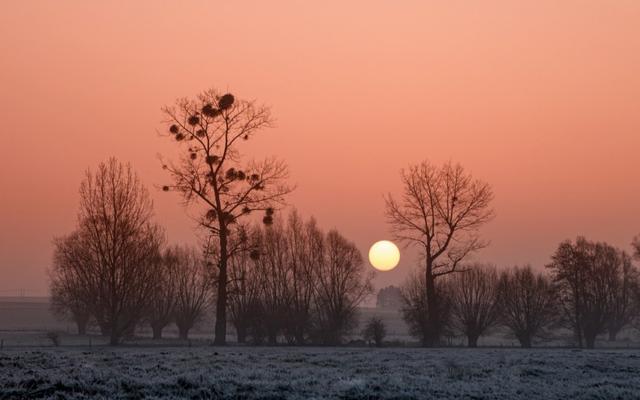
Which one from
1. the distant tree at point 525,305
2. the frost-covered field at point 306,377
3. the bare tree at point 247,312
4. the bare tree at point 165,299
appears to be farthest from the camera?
the bare tree at point 165,299

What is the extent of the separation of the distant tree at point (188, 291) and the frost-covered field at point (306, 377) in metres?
69.5

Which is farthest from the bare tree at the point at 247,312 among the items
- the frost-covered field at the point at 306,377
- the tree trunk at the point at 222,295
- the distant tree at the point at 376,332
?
the frost-covered field at the point at 306,377

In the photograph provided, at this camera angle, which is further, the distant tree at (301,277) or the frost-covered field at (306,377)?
the distant tree at (301,277)

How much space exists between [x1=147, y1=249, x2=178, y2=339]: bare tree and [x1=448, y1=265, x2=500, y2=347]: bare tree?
40.2 meters

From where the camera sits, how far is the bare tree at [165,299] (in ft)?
323

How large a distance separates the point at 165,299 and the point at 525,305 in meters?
50.6

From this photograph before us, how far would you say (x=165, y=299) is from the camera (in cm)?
10200

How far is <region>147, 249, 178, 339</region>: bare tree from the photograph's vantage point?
9850 centimetres

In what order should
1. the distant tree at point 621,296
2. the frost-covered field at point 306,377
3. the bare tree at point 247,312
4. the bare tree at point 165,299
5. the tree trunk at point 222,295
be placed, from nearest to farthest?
the frost-covered field at point 306,377 < the tree trunk at point 222,295 < the bare tree at point 247,312 < the bare tree at point 165,299 < the distant tree at point 621,296

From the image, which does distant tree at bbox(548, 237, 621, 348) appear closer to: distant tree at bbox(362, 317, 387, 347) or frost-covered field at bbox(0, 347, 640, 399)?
distant tree at bbox(362, 317, 387, 347)

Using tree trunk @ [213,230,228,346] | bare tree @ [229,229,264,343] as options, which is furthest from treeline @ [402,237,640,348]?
tree trunk @ [213,230,228,346]

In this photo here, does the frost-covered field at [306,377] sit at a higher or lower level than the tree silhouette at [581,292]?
lower

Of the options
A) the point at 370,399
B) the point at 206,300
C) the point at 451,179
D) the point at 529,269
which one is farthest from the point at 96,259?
the point at 529,269

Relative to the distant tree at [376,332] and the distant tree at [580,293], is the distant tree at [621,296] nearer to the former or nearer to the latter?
the distant tree at [580,293]
